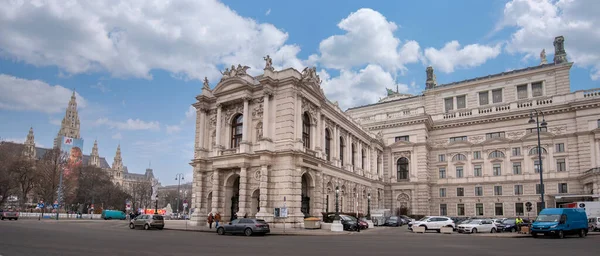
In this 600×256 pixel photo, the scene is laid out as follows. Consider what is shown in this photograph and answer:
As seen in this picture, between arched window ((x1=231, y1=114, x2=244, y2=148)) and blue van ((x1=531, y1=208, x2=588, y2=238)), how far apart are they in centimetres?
2715

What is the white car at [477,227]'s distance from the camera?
114 feet

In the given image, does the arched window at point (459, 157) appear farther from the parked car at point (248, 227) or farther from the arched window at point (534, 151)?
the parked car at point (248, 227)

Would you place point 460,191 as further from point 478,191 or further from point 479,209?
point 479,209

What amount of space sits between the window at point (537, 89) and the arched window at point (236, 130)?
150 feet

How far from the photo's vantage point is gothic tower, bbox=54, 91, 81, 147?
17938 centimetres

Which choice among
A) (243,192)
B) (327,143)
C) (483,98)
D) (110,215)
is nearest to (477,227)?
(327,143)

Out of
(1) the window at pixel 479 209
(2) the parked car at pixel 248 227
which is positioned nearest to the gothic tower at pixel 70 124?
(1) the window at pixel 479 209

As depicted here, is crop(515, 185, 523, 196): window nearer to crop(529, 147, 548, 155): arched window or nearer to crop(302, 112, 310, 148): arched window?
crop(529, 147, 548, 155): arched window

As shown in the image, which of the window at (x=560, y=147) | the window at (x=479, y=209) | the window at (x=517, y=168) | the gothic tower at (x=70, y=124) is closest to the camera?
the window at (x=560, y=147)

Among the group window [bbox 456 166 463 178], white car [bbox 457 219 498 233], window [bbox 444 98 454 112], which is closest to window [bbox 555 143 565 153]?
window [bbox 456 166 463 178]

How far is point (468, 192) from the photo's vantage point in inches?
2395

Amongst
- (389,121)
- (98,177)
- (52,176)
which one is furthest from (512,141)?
(98,177)

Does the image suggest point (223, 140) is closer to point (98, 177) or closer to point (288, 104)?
point (288, 104)

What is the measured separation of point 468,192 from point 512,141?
31.8 ft
